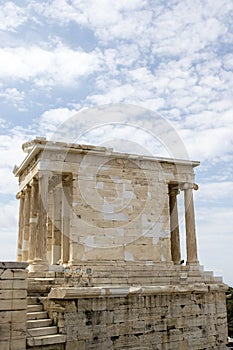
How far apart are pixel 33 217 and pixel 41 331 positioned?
7.85 meters

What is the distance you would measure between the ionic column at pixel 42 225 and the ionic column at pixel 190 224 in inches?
255

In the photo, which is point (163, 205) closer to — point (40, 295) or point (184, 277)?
point (184, 277)

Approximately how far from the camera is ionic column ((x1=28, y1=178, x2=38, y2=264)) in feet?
54.1

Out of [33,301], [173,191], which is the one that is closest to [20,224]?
[173,191]

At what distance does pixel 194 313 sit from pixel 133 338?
288cm

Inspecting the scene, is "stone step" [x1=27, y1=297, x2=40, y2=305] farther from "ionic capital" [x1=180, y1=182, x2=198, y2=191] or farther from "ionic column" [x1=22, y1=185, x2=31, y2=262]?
"ionic capital" [x1=180, y1=182, x2=198, y2=191]

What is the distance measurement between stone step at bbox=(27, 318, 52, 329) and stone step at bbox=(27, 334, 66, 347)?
49 centimetres

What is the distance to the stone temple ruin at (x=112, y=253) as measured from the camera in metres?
10.6

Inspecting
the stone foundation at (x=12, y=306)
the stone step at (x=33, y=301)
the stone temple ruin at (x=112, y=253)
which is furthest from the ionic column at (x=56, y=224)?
the stone foundation at (x=12, y=306)

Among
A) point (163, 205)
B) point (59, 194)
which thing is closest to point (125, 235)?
point (163, 205)

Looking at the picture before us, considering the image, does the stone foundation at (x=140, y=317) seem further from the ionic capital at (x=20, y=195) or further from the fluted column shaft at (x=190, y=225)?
the ionic capital at (x=20, y=195)

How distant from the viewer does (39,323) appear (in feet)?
32.4

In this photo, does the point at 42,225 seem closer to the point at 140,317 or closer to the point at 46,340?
the point at 140,317

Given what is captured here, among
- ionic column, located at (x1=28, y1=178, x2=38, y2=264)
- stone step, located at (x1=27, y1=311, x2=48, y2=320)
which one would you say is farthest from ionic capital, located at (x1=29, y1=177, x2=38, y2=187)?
stone step, located at (x1=27, y1=311, x2=48, y2=320)
